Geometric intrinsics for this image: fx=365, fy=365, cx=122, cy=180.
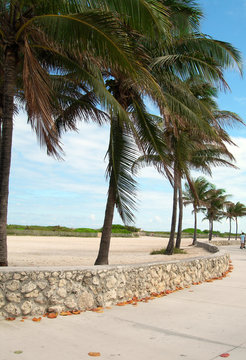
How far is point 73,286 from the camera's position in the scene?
559 cm

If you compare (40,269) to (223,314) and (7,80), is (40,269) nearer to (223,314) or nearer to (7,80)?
(223,314)

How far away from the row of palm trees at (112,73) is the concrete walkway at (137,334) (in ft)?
8.43

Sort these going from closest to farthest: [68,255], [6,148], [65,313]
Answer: [65,313] → [6,148] → [68,255]

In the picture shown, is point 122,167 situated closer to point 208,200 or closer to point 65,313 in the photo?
point 65,313

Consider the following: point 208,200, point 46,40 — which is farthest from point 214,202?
point 46,40

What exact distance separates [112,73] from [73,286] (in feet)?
19.0

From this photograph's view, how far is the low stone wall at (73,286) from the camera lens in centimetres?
506

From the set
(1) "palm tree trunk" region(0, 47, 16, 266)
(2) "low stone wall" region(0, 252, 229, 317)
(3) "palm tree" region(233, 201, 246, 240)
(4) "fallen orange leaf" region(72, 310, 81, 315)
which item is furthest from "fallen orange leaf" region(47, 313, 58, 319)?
(3) "palm tree" region(233, 201, 246, 240)

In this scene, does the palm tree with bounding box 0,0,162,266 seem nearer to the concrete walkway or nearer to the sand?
the concrete walkway

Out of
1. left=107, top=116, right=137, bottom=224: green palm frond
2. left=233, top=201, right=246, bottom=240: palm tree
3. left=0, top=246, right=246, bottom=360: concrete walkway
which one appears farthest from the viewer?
left=233, top=201, right=246, bottom=240: palm tree

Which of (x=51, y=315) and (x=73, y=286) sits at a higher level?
(x=73, y=286)

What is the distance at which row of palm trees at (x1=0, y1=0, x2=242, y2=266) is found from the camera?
20.4 ft

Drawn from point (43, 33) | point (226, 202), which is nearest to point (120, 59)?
point (43, 33)

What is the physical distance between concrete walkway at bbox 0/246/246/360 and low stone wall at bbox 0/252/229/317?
0.82 ft
